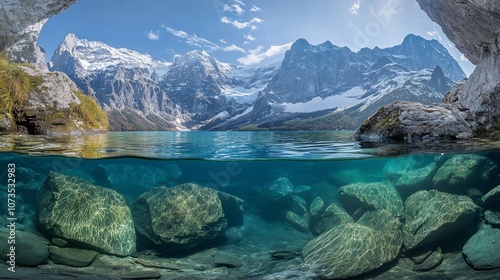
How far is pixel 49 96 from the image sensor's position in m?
20.0

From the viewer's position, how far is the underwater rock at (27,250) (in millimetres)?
8445

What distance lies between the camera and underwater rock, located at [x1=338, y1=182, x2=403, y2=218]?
13.0 metres

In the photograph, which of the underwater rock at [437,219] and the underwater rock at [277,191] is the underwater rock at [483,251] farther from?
the underwater rock at [277,191]

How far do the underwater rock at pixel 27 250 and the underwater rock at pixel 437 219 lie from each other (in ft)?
36.4

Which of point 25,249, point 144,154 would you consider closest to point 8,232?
point 25,249

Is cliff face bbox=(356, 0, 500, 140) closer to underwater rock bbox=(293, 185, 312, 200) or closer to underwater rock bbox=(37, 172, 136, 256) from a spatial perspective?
underwater rock bbox=(293, 185, 312, 200)

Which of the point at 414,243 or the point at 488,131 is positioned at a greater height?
the point at 488,131

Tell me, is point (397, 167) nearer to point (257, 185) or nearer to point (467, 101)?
point (467, 101)

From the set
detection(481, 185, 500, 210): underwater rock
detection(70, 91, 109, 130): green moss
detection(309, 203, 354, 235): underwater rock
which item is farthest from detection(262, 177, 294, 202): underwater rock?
detection(70, 91, 109, 130): green moss

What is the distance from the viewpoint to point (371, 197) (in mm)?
13141

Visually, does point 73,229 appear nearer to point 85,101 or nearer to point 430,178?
point 430,178

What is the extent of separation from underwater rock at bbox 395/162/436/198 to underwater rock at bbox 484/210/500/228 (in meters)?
2.84

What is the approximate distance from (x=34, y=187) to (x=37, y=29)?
30.8 ft

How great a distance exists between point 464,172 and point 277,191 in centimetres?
800
